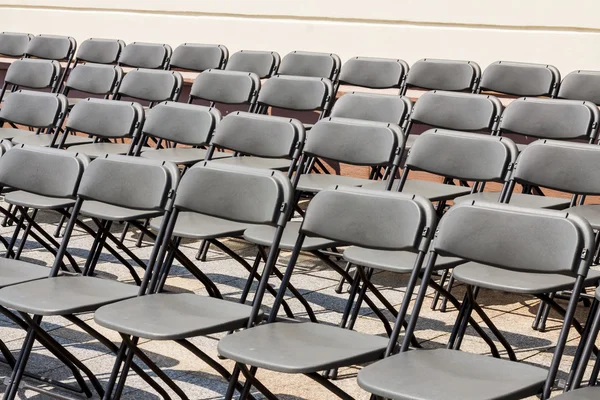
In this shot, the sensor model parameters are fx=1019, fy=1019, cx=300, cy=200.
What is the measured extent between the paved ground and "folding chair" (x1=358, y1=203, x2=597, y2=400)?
0.80 m

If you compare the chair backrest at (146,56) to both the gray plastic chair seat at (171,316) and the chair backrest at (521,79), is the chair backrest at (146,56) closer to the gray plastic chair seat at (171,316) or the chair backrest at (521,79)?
the chair backrest at (521,79)

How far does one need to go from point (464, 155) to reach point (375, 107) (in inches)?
52.6

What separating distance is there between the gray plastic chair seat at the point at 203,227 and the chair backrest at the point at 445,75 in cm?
253

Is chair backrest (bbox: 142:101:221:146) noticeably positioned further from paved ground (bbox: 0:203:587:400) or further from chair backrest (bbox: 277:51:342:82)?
chair backrest (bbox: 277:51:342:82)

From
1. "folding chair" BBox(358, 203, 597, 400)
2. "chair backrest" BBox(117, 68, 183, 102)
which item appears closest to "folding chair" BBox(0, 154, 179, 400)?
"folding chair" BBox(358, 203, 597, 400)

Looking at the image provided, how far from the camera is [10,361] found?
14.4ft

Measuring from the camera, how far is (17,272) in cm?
440

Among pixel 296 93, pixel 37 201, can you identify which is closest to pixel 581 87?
pixel 296 93

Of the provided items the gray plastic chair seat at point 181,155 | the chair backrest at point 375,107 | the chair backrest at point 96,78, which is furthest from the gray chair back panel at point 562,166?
the chair backrest at point 96,78

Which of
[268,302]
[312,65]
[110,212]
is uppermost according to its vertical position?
[312,65]

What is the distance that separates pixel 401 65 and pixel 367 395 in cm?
360

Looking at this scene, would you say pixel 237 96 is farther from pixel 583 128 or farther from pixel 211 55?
pixel 583 128

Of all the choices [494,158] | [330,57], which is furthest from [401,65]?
[494,158]

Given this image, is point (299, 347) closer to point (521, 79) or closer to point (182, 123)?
point (182, 123)
